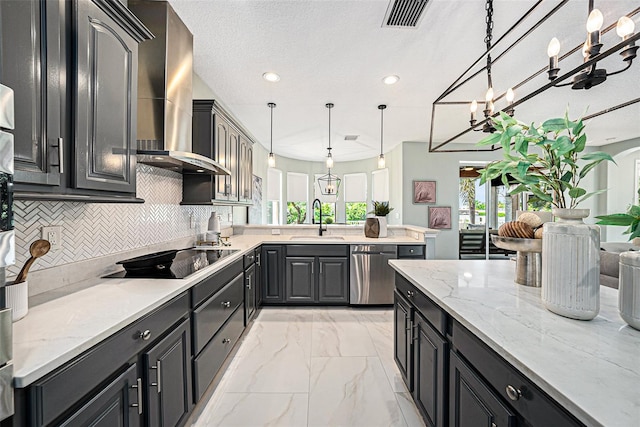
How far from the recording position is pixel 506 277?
176 cm

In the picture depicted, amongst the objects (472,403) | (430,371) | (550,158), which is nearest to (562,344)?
(472,403)

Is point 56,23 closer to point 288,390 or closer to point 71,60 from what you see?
point 71,60

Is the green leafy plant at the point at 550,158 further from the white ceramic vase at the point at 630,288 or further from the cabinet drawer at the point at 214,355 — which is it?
the cabinet drawer at the point at 214,355

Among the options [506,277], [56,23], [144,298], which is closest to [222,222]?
[144,298]

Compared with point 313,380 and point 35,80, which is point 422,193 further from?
point 35,80

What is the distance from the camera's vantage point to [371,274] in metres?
3.83

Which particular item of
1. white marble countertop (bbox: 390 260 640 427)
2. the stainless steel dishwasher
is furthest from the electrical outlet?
the stainless steel dishwasher

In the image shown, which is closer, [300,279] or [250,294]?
[250,294]

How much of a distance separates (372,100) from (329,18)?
1864 mm

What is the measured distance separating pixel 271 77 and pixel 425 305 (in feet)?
9.47

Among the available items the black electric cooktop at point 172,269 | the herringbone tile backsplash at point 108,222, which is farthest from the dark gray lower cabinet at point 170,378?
the herringbone tile backsplash at point 108,222

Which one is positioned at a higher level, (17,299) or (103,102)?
(103,102)

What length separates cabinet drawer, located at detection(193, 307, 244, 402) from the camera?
5.95ft

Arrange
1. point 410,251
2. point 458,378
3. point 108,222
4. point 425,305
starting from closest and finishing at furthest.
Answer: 1. point 458,378
2. point 425,305
3. point 108,222
4. point 410,251
